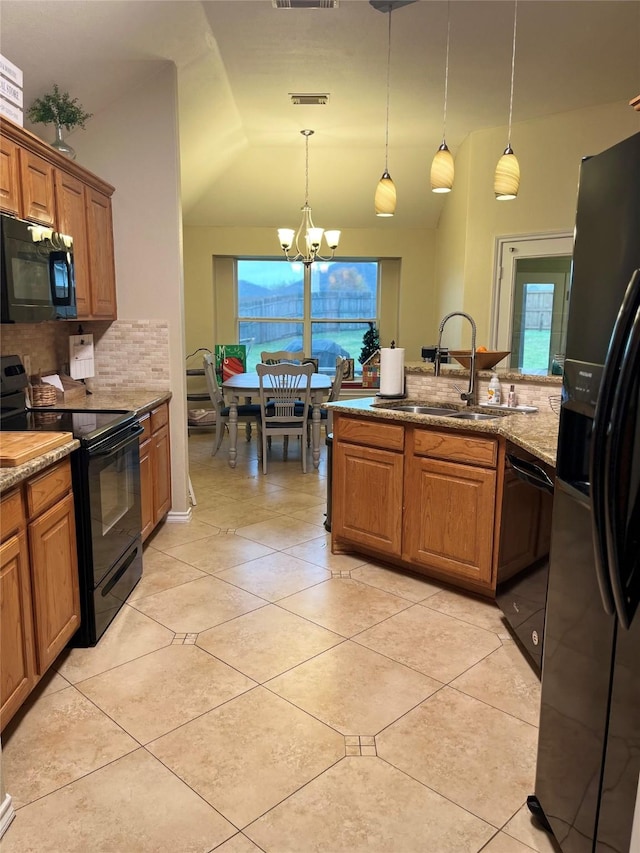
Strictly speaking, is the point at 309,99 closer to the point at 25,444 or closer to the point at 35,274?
the point at 35,274

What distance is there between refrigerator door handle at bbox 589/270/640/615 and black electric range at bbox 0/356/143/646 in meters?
1.91

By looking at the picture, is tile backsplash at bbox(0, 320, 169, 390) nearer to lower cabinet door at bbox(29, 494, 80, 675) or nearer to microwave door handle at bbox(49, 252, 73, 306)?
microwave door handle at bbox(49, 252, 73, 306)

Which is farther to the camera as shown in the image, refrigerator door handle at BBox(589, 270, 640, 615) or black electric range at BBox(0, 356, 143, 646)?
black electric range at BBox(0, 356, 143, 646)

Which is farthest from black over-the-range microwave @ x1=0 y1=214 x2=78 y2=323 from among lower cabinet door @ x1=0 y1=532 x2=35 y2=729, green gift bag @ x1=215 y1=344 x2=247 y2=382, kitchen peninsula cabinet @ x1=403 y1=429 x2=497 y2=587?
green gift bag @ x1=215 y1=344 x2=247 y2=382

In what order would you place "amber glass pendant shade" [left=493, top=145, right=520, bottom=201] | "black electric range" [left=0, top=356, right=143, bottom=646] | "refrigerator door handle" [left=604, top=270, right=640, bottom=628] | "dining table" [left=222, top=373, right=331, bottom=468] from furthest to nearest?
"dining table" [left=222, top=373, right=331, bottom=468], "amber glass pendant shade" [left=493, top=145, right=520, bottom=201], "black electric range" [left=0, top=356, right=143, bottom=646], "refrigerator door handle" [left=604, top=270, right=640, bottom=628]

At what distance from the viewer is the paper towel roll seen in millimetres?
3574

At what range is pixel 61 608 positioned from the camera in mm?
2236

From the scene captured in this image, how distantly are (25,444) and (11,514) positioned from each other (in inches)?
12.8

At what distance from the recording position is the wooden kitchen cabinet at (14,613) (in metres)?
1.79

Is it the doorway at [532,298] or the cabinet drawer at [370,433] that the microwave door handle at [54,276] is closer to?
the cabinet drawer at [370,433]

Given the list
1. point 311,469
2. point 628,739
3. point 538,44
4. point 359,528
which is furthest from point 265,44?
point 628,739

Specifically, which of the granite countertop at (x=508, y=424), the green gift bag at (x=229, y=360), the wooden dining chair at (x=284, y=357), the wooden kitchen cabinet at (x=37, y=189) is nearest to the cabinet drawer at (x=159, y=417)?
the granite countertop at (x=508, y=424)

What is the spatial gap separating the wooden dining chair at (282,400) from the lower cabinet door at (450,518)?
7.73ft

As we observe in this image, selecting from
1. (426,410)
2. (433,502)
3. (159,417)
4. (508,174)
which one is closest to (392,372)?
(426,410)
